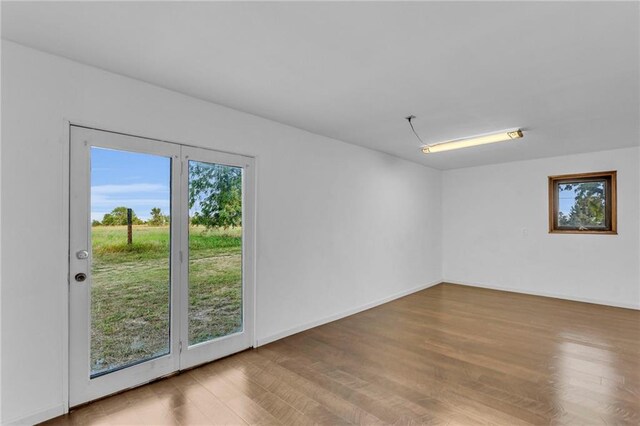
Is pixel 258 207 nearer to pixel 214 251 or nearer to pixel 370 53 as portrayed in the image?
pixel 214 251

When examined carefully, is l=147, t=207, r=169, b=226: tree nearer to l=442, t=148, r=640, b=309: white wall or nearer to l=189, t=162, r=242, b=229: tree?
l=189, t=162, r=242, b=229: tree

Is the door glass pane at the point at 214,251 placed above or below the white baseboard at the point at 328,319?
above

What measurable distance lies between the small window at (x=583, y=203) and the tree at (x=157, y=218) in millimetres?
6131

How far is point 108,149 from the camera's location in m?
2.53

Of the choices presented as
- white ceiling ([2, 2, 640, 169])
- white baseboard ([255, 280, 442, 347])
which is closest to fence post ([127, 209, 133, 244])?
white ceiling ([2, 2, 640, 169])

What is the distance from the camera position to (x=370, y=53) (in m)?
2.19

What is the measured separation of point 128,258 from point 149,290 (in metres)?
0.33

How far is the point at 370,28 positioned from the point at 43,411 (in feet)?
10.8

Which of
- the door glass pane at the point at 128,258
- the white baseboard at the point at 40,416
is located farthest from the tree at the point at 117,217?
the white baseboard at the point at 40,416

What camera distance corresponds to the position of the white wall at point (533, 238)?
4.98 m

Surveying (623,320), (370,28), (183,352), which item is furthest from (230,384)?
(623,320)

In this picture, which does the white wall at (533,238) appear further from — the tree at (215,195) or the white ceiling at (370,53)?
the tree at (215,195)

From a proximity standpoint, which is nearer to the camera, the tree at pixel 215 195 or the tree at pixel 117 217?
the tree at pixel 117 217

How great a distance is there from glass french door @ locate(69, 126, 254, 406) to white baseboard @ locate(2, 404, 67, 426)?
84 mm
